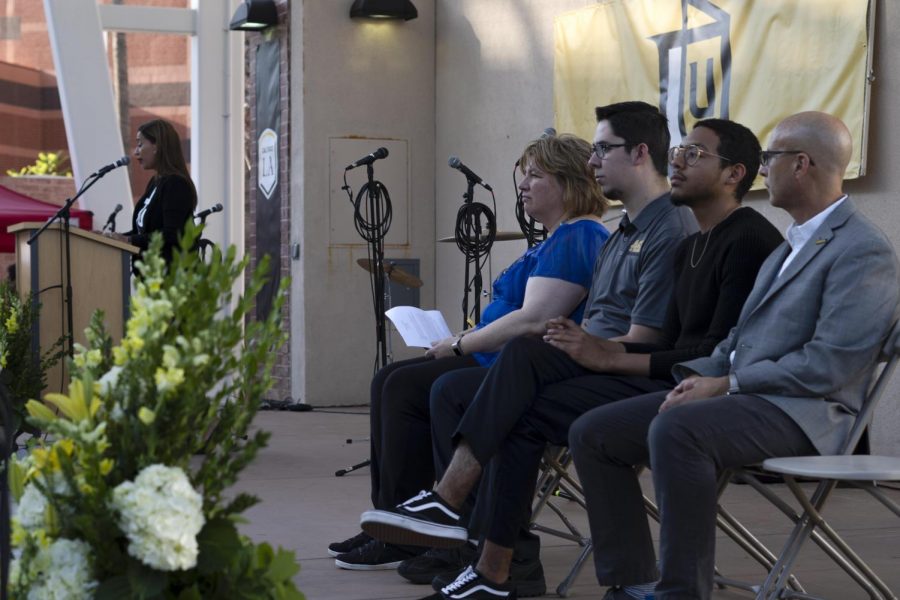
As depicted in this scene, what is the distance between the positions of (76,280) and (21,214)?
60.4 inches

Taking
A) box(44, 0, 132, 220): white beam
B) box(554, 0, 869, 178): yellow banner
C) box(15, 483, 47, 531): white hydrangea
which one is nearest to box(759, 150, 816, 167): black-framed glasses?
box(15, 483, 47, 531): white hydrangea

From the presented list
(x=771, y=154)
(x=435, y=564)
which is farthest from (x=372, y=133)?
(x=771, y=154)

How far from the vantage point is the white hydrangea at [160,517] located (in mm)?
A: 1546

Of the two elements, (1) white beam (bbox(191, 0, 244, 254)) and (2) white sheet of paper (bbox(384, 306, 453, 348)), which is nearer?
(2) white sheet of paper (bbox(384, 306, 453, 348))

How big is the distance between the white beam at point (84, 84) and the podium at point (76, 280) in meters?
4.83

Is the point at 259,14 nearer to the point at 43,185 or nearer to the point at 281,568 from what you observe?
the point at 281,568

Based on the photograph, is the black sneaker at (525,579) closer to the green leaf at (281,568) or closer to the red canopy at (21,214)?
the green leaf at (281,568)

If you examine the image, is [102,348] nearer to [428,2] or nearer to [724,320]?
[724,320]

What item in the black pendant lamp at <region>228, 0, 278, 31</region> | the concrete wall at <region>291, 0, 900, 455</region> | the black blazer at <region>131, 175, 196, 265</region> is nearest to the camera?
the black blazer at <region>131, 175, 196, 265</region>

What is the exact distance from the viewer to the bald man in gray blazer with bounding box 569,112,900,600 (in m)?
2.68

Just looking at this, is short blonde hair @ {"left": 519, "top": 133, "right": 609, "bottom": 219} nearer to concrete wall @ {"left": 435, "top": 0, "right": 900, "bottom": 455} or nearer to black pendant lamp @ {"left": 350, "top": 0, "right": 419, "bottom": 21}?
concrete wall @ {"left": 435, "top": 0, "right": 900, "bottom": 455}

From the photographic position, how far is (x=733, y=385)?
2.84 metres

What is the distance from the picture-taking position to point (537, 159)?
366 centimetres

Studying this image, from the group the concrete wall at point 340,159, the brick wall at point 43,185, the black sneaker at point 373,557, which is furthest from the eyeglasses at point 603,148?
the brick wall at point 43,185
